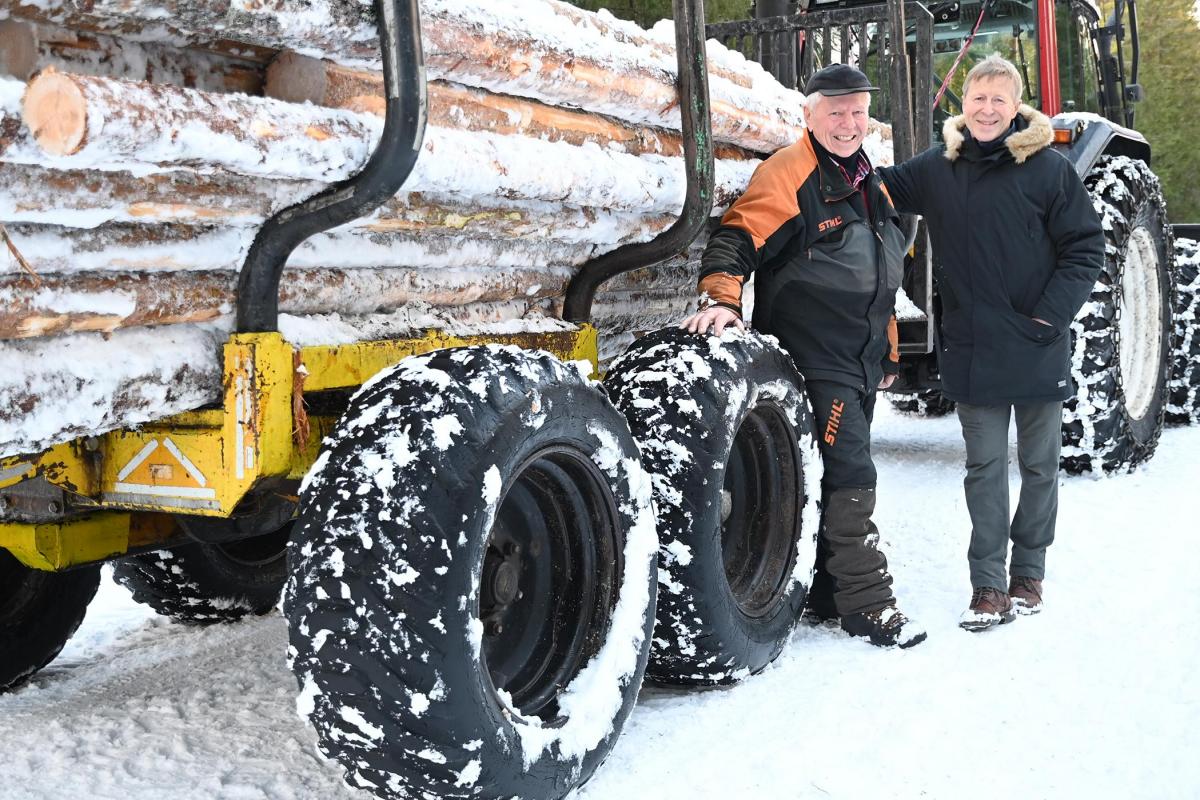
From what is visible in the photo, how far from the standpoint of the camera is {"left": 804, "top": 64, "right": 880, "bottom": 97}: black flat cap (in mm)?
3697

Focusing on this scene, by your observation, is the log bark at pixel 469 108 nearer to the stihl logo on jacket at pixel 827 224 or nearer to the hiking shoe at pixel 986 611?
the stihl logo on jacket at pixel 827 224

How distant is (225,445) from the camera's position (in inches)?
91.9

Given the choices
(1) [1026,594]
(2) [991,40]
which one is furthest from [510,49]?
(2) [991,40]

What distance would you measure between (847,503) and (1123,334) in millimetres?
3364

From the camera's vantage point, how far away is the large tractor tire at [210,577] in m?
3.96

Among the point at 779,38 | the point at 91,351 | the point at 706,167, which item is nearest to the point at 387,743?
the point at 91,351

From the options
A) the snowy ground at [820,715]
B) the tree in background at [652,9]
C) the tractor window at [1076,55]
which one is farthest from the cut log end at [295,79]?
the tree in background at [652,9]

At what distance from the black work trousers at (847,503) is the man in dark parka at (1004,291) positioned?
0.40 metres

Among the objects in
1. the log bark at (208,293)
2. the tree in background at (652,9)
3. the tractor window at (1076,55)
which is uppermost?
the tree in background at (652,9)

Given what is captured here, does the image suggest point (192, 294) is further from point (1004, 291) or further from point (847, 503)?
point (1004, 291)

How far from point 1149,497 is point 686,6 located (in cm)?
372

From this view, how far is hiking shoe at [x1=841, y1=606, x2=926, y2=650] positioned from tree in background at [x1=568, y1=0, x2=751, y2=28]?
21.5 ft

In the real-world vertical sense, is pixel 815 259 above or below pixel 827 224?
below

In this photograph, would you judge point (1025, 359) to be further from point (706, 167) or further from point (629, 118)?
point (629, 118)
